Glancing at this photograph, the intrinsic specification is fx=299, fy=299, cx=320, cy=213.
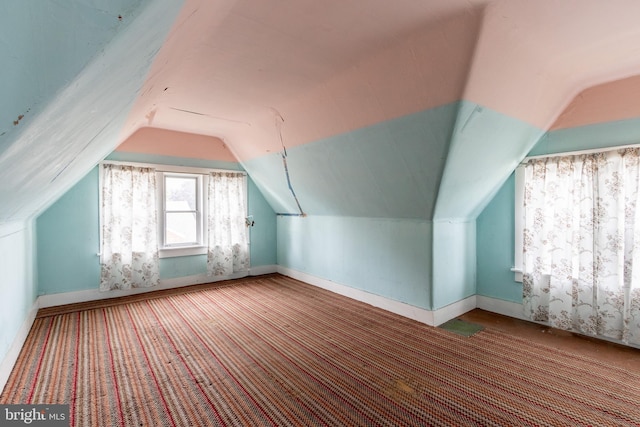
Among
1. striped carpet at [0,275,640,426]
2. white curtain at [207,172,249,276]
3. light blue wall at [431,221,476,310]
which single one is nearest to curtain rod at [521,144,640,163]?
light blue wall at [431,221,476,310]

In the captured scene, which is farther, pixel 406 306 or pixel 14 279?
pixel 406 306

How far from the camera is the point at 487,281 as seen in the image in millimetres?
3473

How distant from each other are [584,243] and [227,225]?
434 cm

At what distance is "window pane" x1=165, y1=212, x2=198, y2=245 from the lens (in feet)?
14.6

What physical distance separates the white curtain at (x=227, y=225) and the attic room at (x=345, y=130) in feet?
0.44

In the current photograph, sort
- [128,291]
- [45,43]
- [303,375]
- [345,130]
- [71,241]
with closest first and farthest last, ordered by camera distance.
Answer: [45,43]
[303,375]
[345,130]
[71,241]
[128,291]

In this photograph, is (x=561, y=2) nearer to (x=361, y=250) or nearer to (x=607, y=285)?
(x=607, y=285)

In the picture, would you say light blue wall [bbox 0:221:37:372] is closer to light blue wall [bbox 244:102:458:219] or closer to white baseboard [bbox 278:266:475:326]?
light blue wall [bbox 244:102:458:219]

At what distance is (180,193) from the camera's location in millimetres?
4531

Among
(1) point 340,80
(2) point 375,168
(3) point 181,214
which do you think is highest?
(1) point 340,80

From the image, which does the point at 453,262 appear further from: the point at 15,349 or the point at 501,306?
the point at 15,349

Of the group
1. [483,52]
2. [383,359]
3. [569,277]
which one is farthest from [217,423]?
[569,277]

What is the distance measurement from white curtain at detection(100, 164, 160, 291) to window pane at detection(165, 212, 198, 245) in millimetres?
354

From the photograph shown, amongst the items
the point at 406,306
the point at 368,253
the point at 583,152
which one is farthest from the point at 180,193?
the point at 583,152
